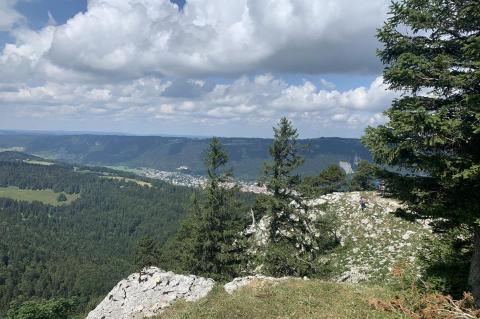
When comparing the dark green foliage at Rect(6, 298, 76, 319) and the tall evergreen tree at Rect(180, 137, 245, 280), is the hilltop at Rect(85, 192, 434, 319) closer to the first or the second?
the tall evergreen tree at Rect(180, 137, 245, 280)

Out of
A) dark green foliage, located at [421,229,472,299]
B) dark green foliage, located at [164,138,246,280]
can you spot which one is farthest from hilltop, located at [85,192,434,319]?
dark green foliage, located at [164,138,246,280]

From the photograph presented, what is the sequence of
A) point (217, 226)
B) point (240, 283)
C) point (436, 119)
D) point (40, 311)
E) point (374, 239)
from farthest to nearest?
point (40, 311), point (374, 239), point (217, 226), point (240, 283), point (436, 119)

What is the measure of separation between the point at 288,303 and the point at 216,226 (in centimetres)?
1699

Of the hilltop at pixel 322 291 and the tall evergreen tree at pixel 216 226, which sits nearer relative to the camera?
the hilltop at pixel 322 291

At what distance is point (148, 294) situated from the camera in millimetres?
19625

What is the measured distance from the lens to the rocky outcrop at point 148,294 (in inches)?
723

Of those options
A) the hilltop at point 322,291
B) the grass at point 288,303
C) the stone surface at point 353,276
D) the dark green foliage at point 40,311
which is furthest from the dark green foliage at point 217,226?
the dark green foliage at point 40,311

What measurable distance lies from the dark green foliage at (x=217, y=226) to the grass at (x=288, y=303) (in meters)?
13.1

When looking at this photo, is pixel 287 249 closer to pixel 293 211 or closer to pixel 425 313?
pixel 293 211

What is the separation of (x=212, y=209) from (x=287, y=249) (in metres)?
7.83

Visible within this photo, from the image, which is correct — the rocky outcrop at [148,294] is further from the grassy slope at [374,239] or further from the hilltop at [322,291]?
the grassy slope at [374,239]

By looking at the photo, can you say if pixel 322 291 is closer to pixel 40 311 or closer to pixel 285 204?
pixel 285 204

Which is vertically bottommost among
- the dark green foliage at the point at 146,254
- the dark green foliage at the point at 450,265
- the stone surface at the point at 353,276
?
the dark green foliage at the point at 146,254

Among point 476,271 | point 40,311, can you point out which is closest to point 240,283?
point 476,271
